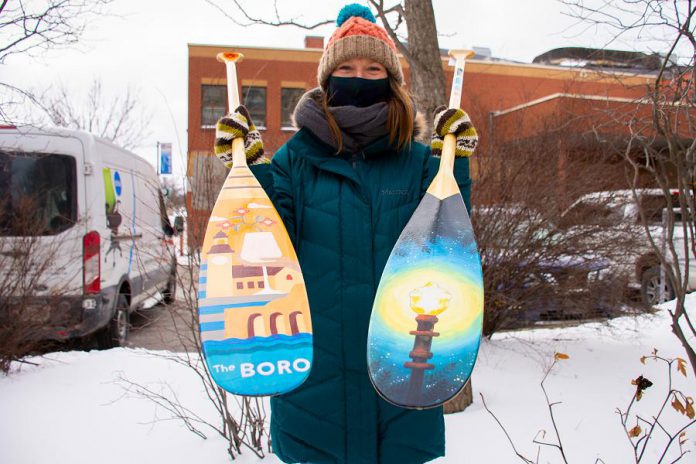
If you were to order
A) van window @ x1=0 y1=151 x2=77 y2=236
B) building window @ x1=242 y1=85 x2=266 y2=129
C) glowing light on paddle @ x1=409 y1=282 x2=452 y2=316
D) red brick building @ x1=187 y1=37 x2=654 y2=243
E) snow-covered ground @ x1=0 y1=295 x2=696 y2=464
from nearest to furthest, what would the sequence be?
1. glowing light on paddle @ x1=409 y1=282 x2=452 y2=316
2. snow-covered ground @ x1=0 y1=295 x2=696 y2=464
3. red brick building @ x1=187 y1=37 x2=654 y2=243
4. van window @ x1=0 y1=151 x2=77 y2=236
5. building window @ x1=242 y1=85 x2=266 y2=129

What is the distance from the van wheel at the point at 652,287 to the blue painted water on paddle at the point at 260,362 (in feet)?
15.0

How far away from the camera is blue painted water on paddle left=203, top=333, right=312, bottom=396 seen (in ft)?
4.79

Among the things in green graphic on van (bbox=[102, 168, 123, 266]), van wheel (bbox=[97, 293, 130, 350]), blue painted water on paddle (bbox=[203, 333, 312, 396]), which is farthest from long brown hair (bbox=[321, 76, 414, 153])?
van wheel (bbox=[97, 293, 130, 350])

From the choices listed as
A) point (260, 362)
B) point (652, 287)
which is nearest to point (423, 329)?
point (260, 362)

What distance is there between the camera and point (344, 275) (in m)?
1.45

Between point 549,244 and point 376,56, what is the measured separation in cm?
344

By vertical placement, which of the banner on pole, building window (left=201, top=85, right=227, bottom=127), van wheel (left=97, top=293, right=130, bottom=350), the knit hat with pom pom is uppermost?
building window (left=201, top=85, right=227, bottom=127)

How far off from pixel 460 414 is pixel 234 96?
2.42 meters

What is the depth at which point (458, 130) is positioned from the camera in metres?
1.63

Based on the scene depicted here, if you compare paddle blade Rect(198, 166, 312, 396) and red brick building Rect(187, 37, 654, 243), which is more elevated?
red brick building Rect(187, 37, 654, 243)

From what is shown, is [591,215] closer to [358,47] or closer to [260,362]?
[358,47]

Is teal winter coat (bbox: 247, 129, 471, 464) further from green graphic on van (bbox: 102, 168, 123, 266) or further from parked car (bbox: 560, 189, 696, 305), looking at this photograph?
green graphic on van (bbox: 102, 168, 123, 266)

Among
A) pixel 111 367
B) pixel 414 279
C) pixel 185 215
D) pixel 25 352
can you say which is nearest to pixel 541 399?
pixel 414 279

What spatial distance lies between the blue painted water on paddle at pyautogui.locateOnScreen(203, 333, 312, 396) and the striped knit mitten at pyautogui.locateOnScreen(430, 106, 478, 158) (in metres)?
0.73
